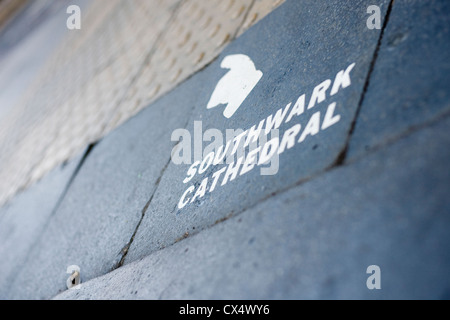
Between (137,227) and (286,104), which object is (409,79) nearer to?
(286,104)

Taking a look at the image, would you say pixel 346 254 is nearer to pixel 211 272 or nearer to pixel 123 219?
pixel 211 272

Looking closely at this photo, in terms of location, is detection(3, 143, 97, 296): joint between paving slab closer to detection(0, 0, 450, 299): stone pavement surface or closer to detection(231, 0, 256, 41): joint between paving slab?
detection(0, 0, 450, 299): stone pavement surface

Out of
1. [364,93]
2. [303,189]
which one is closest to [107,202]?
[303,189]

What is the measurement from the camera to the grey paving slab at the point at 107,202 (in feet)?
6.18

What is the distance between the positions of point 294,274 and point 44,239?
2.07 m

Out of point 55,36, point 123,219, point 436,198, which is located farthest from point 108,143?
point 55,36

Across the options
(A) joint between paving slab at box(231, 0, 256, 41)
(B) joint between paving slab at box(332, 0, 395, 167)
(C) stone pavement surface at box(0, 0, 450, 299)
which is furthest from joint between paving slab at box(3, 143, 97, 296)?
(B) joint between paving slab at box(332, 0, 395, 167)

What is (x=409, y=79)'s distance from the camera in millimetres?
1097

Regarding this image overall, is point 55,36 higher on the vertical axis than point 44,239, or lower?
higher

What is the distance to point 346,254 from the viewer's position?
→ 902 millimetres

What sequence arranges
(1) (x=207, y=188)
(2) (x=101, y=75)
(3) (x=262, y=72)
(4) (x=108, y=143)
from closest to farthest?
(1) (x=207, y=188) < (3) (x=262, y=72) < (4) (x=108, y=143) < (2) (x=101, y=75)

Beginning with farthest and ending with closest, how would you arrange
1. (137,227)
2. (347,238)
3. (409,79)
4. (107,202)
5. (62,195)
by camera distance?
(62,195)
(107,202)
(137,227)
(409,79)
(347,238)

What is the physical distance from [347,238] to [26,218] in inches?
109

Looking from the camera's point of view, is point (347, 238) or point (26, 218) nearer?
point (347, 238)
